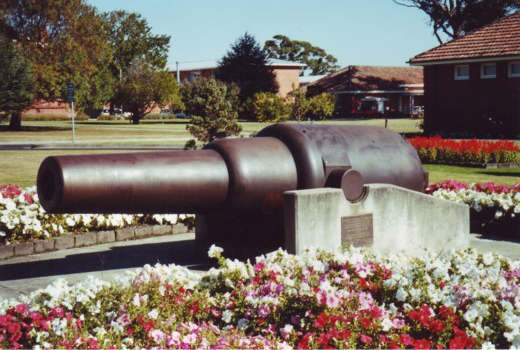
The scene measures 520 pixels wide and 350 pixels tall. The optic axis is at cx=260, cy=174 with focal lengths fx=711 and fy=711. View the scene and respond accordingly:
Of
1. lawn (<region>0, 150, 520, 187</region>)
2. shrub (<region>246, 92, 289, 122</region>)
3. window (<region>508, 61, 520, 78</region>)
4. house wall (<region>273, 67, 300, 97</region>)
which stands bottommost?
lawn (<region>0, 150, 520, 187</region>)

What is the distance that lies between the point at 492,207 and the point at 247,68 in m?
52.2

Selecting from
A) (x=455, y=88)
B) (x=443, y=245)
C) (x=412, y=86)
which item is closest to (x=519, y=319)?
(x=443, y=245)

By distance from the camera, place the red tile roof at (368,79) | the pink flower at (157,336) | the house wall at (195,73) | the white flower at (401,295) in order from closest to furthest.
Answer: the pink flower at (157,336), the white flower at (401,295), the red tile roof at (368,79), the house wall at (195,73)

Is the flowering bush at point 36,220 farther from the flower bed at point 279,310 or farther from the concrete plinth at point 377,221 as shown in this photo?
the flower bed at point 279,310

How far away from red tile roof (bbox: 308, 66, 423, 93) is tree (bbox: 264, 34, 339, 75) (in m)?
43.0

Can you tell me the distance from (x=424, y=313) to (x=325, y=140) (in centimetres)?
278

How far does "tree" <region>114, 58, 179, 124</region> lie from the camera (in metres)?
59.9

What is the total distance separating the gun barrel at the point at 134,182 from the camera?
514 centimetres

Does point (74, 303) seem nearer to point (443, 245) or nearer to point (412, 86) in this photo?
point (443, 245)

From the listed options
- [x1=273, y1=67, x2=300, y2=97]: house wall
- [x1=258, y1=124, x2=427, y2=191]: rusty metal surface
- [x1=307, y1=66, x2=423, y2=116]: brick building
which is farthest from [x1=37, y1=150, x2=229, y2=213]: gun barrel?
[x1=273, y1=67, x2=300, y2=97]: house wall

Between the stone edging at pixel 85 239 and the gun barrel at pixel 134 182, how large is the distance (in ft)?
7.51

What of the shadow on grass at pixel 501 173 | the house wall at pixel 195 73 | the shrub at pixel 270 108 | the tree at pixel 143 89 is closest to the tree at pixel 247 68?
the tree at pixel 143 89

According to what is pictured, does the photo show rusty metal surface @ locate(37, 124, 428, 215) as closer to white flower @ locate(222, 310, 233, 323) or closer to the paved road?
the paved road

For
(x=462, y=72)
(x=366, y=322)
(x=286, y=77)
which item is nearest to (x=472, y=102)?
(x=462, y=72)
